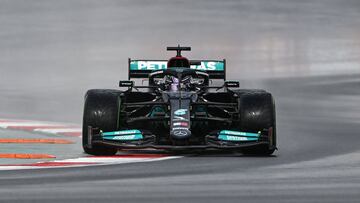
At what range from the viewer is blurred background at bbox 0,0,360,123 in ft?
92.0

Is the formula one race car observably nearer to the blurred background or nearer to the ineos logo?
the ineos logo

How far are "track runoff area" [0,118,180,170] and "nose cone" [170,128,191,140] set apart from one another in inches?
9.3

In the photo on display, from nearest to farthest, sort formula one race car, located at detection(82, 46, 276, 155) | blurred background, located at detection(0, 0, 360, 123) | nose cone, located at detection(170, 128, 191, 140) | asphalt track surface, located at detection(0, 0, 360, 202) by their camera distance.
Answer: asphalt track surface, located at detection(0, 0, 360, 202)
nose cone, located at detection(170, 128, 191, 140)
formula one race car, located at detection(82, 46, 276, 155)
blurred background, located at detection(0, 0, 360, 123)

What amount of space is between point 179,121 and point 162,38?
17620 mm

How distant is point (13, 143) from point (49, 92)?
31.1 ft

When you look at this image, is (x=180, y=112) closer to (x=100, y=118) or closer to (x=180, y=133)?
(x=180, y=133)

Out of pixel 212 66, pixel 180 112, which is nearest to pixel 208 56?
pixel 212 66

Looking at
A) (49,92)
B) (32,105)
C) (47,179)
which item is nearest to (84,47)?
(49,92)

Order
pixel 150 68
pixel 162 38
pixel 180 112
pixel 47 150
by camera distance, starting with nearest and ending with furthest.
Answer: pixel 180 112 → pixel 47 150 → pixel 150 68 → pixel 162 38

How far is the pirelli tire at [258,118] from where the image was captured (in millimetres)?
14211

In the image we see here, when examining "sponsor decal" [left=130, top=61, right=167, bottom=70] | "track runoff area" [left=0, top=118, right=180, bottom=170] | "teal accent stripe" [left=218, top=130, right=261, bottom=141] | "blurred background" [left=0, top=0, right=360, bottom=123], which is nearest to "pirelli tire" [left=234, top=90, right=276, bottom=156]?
"teal accent stripe" [left=218, top=130, right=261, bottom=141]

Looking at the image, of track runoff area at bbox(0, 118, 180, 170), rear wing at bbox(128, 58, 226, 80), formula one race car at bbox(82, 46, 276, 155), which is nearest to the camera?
track runoff area at bbox(0, 118, 180, 170)

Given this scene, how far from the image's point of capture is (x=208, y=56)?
30484 mm

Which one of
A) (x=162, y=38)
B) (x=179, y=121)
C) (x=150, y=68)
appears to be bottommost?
(x=179, y=121)
